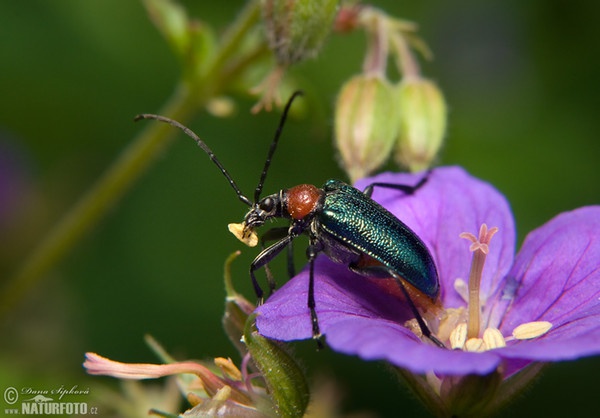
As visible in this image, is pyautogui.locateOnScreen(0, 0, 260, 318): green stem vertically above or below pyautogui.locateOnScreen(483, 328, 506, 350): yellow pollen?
above

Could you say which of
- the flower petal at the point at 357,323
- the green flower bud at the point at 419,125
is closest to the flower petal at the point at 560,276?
the flower petal at the point at 357,323

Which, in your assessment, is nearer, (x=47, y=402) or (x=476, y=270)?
(x=476, y=270)

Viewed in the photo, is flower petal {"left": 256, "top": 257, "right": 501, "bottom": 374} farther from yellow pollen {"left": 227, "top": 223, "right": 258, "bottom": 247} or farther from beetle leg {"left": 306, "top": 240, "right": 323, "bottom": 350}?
yellow pollen {"left": 227, "top": 223, "right": 258, "bottom": 247}

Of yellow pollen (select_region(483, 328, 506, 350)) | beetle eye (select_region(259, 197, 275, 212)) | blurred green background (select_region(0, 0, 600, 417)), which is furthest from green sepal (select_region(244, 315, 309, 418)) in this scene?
blurred green background (select_region(0, 0, 600, 417))

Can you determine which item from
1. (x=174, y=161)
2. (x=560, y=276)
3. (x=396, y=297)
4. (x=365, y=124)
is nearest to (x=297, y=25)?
(x=365, y=124)

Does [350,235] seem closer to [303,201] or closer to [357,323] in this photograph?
[303,201]

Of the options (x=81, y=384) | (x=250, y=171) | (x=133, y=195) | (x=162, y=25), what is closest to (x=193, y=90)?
(x=162, y=25)

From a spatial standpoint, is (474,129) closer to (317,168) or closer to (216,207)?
(317,168)
